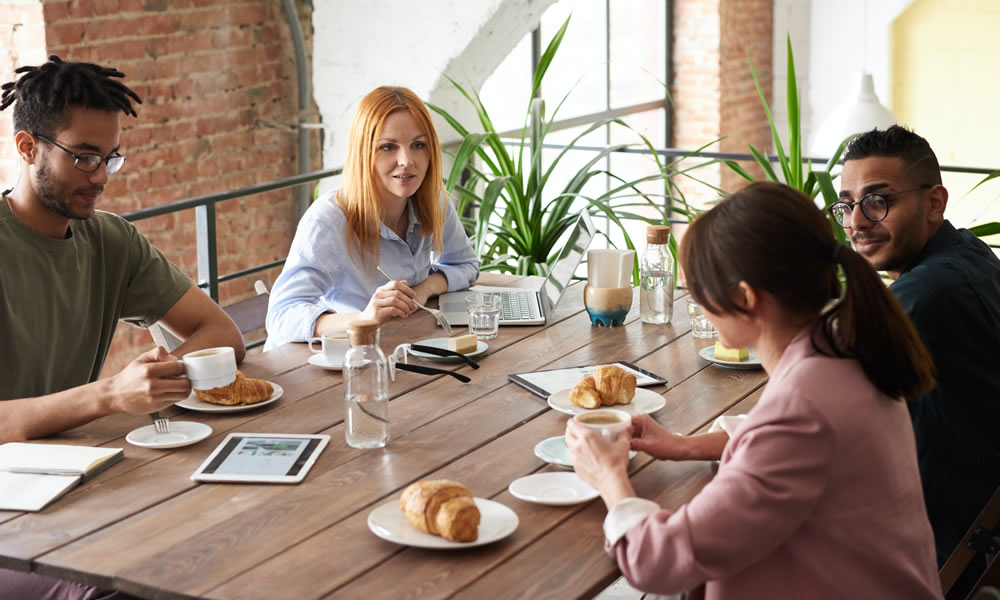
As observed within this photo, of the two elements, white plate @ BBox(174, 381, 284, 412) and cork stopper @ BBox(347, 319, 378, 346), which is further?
white plate @ BBox(174, 381, 284, 412)

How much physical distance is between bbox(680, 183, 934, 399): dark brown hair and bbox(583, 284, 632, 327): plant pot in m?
1.20

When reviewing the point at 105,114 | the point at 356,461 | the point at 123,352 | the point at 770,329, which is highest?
the point at 105,114

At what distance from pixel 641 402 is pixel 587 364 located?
31 cm

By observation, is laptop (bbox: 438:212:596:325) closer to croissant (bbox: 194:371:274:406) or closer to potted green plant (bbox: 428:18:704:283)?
croissant (bbox: 194:371:274:406)

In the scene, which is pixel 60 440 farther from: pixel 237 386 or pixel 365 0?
pixel 365 0

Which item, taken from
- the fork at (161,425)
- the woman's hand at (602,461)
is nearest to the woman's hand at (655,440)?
the woman's hand at (602,461)

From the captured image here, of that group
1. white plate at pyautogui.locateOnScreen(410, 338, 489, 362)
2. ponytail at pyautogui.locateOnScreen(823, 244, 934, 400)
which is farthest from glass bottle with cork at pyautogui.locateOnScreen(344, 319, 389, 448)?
ponytail at pyautogui.locateOnScreen(823, 244, 934, 400)

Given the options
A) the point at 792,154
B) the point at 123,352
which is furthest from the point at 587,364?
the point at 123,352

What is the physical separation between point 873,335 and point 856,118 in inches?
112

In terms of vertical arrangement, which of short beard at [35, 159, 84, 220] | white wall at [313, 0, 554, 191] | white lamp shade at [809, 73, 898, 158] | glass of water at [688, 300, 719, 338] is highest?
white wall at [313, 0, 554, 191]

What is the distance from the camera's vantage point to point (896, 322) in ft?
4.43

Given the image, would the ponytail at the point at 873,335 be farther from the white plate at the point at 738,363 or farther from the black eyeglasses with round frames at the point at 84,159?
the black eyeglasses with round frames at the point at 84,159

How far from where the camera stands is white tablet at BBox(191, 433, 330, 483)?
5.57ft

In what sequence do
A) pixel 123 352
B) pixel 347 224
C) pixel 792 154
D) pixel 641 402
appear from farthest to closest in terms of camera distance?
1. pixel 123 352
2. pixel 792 154
3. pixel 347 224
4. pixel 641 402
